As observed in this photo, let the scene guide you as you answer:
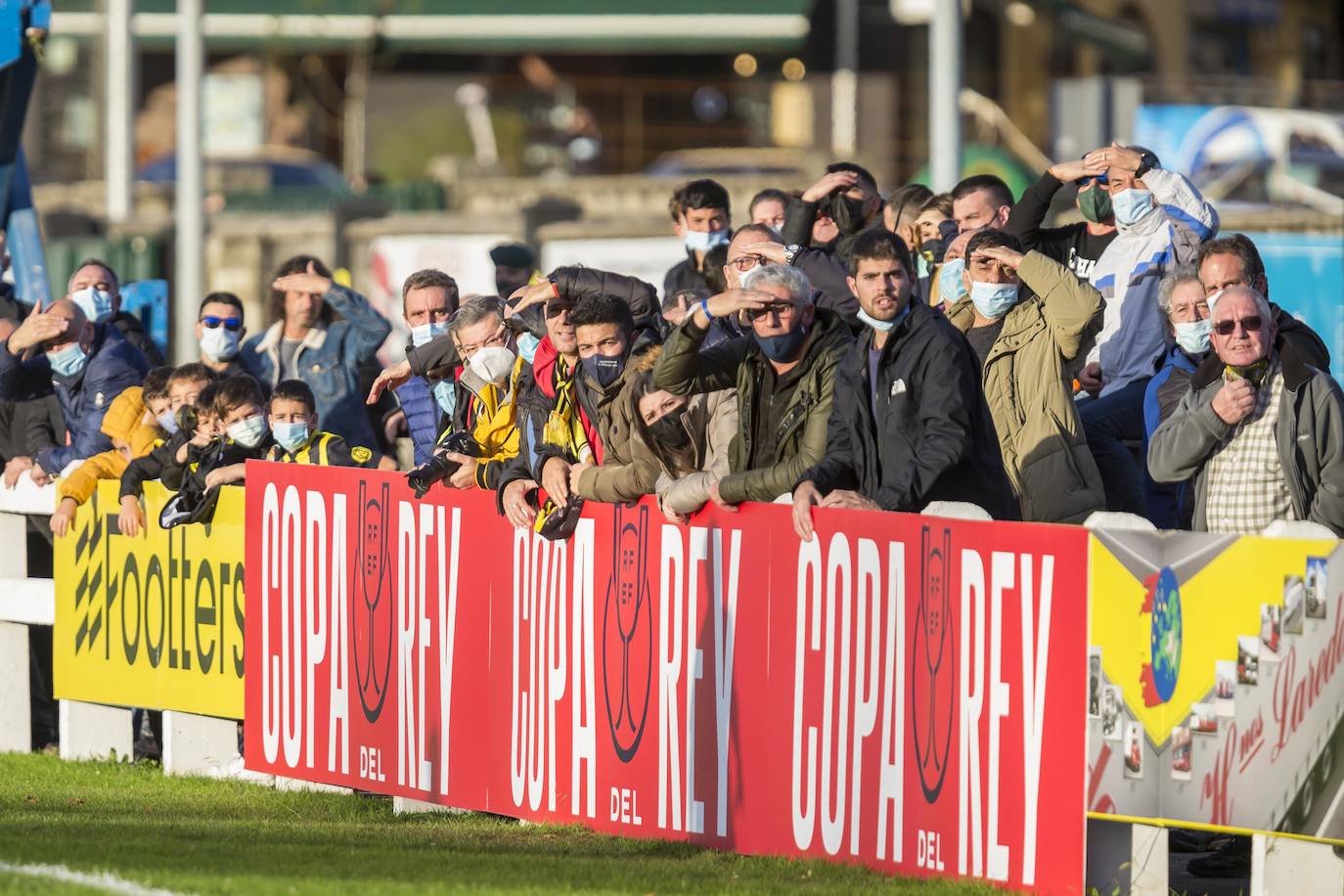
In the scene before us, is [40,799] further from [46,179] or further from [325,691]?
[46,179]

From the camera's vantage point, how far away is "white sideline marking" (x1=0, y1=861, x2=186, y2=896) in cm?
814

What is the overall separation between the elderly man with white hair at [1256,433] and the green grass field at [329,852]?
156 centimetres

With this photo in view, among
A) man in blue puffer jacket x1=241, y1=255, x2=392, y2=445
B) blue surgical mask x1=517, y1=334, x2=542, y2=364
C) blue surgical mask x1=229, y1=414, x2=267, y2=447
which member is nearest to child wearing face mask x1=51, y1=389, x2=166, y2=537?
blue surgical mask x1=229, y1=414, x2=267, y2=447

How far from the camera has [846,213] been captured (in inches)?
484

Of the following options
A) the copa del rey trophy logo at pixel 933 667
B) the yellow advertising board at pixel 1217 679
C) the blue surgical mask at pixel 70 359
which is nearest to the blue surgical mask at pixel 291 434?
the blue surgical mask at pixel 70 359

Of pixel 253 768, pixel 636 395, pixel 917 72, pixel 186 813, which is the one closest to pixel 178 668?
pixel 253 768

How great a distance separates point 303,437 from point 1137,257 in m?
3.49

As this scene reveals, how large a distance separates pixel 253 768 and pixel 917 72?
39.8 m

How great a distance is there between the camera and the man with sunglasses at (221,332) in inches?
536

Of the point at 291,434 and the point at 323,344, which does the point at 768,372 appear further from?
the point at 323,344

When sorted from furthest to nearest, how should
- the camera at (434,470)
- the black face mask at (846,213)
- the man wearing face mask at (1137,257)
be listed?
the black face mask at (846,213) → the man wearing face mask at (1137,257) → the camera at (434,470)

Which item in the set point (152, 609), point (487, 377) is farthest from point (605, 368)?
point (152, 609)

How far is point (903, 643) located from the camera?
28.6 ft

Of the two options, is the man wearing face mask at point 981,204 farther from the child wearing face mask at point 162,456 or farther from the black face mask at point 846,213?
the child wearing face mask at point 162,456
